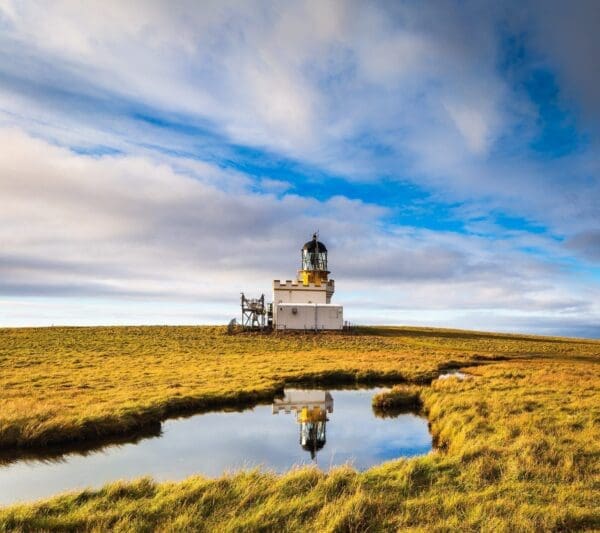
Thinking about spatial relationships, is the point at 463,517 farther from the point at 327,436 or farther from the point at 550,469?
the point at 327,436

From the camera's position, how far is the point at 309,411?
18.5 metres

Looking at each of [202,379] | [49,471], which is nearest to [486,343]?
[202,379]

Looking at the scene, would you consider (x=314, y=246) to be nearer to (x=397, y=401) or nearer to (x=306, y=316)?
(x=306, y=316)

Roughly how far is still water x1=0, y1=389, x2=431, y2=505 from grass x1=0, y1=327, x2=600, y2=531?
56.9 inches

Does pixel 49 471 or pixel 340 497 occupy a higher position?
Answer: pixel 340 497

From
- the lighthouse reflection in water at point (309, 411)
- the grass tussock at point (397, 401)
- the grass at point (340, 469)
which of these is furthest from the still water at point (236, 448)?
the grass at point (340, 469)

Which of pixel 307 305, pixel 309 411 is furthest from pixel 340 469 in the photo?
pixel 307 305

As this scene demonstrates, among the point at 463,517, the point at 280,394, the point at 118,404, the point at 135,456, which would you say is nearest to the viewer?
the point at 463,517

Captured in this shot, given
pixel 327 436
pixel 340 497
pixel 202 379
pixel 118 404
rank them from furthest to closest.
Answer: pixel 202 379
pixel 118 404
pixel 327 436
pixel 340 497

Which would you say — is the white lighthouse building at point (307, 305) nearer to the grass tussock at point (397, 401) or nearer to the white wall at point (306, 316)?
the white wall at point (306, 316)

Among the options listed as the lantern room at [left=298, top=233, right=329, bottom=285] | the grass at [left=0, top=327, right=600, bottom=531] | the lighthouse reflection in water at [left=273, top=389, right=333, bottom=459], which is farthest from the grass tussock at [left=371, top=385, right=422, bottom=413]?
the lantern room at [left=298, top=233, right=329, bottom=285]

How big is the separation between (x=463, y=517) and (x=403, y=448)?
6039 millimetres

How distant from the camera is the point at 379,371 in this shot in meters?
27.2

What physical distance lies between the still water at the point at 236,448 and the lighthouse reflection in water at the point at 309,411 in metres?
0.04
